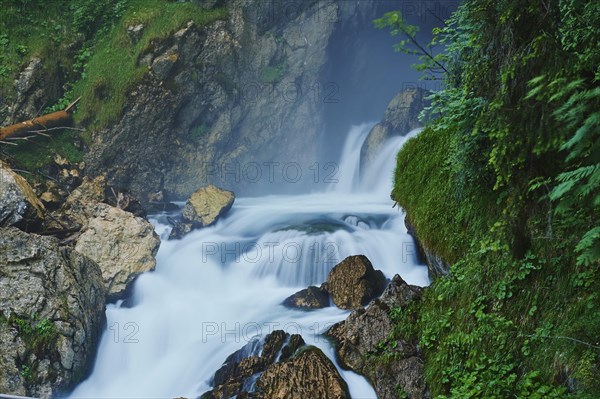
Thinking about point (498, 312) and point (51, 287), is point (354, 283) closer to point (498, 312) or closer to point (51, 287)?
point (498, 312)

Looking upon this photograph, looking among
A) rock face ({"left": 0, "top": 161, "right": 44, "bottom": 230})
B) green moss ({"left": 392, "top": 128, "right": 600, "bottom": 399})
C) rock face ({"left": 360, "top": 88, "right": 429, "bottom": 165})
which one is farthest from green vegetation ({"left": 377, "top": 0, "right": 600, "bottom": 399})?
rock face ({"left": 360, "top": 88, "right": 429, "bottom": 165})

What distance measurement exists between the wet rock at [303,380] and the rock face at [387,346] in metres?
0.38

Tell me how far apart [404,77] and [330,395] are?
2430 centimetres

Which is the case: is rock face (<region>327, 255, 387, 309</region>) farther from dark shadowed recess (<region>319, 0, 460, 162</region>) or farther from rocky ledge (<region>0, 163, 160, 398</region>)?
dark shadowed recess (<region>319, 0, 460, 162</region>)

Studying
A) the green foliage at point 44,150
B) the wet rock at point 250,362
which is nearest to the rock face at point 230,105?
the green foliage at point 44,150

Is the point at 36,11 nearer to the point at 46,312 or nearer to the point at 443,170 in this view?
the point at 46,312

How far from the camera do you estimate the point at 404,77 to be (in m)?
28.5

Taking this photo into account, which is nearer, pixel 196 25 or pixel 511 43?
pixel 511 43

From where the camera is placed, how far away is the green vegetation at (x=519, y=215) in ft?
12.6

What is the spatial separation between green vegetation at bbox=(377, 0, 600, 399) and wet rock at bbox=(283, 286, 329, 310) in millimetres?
3826

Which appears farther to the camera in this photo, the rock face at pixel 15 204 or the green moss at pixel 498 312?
the rock face at pixel 15 204

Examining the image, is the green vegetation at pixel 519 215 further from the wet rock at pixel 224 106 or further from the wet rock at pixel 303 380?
the wet rock at pixel 224 106

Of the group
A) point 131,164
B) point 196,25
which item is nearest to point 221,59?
point 196,25

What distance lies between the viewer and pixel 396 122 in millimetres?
A: 21969
